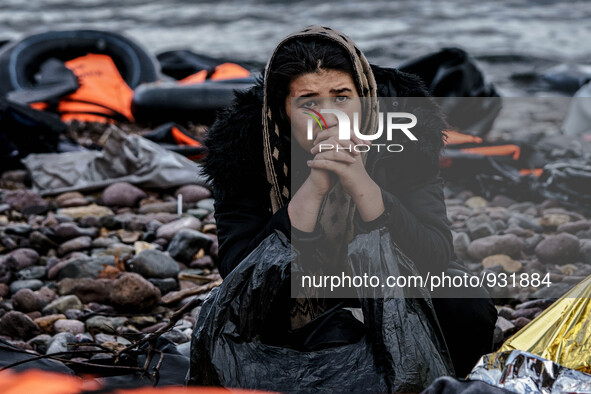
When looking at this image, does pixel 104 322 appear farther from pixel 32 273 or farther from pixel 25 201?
pixel 25 201

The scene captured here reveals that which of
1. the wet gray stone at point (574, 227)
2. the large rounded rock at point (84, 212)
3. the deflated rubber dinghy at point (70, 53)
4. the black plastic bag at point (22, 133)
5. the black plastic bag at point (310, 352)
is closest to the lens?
the black plastic bag at point (310, 352)

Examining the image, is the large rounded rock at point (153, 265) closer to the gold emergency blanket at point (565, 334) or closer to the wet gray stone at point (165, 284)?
the wet gray stone at point (165, 284)

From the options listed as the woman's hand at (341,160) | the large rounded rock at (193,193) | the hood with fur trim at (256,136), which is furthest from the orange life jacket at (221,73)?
the woman's hand at (341,160)

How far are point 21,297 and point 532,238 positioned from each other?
2355mm

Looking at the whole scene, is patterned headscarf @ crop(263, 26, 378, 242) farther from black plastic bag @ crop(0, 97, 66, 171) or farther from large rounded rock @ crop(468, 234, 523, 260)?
black plastic bag @ crop(0, 97, 66, 171)

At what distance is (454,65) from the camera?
5723 millimetres

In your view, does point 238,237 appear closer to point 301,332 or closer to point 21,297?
point 301,332

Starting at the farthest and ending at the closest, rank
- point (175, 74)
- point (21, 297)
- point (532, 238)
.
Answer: point (175, 74)
point (532, 238)
point (21, 297)

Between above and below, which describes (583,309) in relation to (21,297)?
above

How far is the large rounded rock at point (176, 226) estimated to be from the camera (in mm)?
3988

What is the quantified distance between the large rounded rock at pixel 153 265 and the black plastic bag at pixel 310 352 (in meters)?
1.42

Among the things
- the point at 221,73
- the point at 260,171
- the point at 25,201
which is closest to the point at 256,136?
the point at 260,171

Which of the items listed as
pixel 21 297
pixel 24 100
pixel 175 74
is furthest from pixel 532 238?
pixel 175 74

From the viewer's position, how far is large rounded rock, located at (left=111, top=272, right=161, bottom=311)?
124 inches
